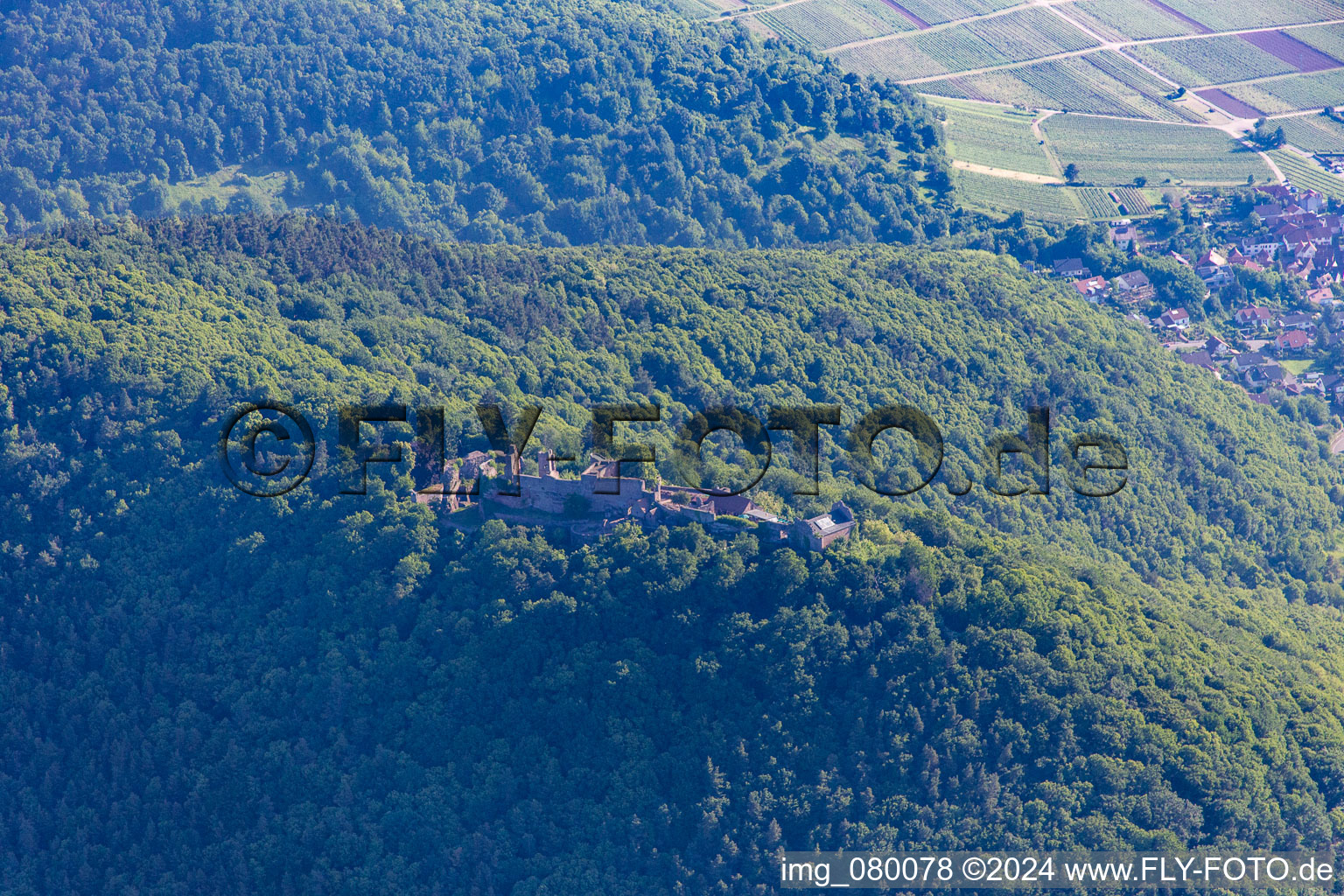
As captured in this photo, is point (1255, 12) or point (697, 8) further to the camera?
point (697, 8)

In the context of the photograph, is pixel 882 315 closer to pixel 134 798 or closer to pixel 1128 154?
pixel 134 798

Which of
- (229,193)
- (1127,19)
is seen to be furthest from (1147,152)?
(229,193)

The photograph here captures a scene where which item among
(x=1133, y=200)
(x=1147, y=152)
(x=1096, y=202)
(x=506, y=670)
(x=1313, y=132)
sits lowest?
(x=506, y=670)

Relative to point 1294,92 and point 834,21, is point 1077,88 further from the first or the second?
point 834,21

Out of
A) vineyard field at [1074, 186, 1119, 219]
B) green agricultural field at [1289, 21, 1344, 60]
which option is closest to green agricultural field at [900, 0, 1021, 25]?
green agricultural field at [1289, 21, 1344, 60]

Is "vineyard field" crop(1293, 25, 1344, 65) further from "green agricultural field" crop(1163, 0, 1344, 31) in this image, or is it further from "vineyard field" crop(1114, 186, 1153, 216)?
"vineyard field" crop(1114, 186, 1153, 216)

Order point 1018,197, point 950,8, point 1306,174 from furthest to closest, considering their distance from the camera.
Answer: point 950,8
point 1306,174
point 1018,197
